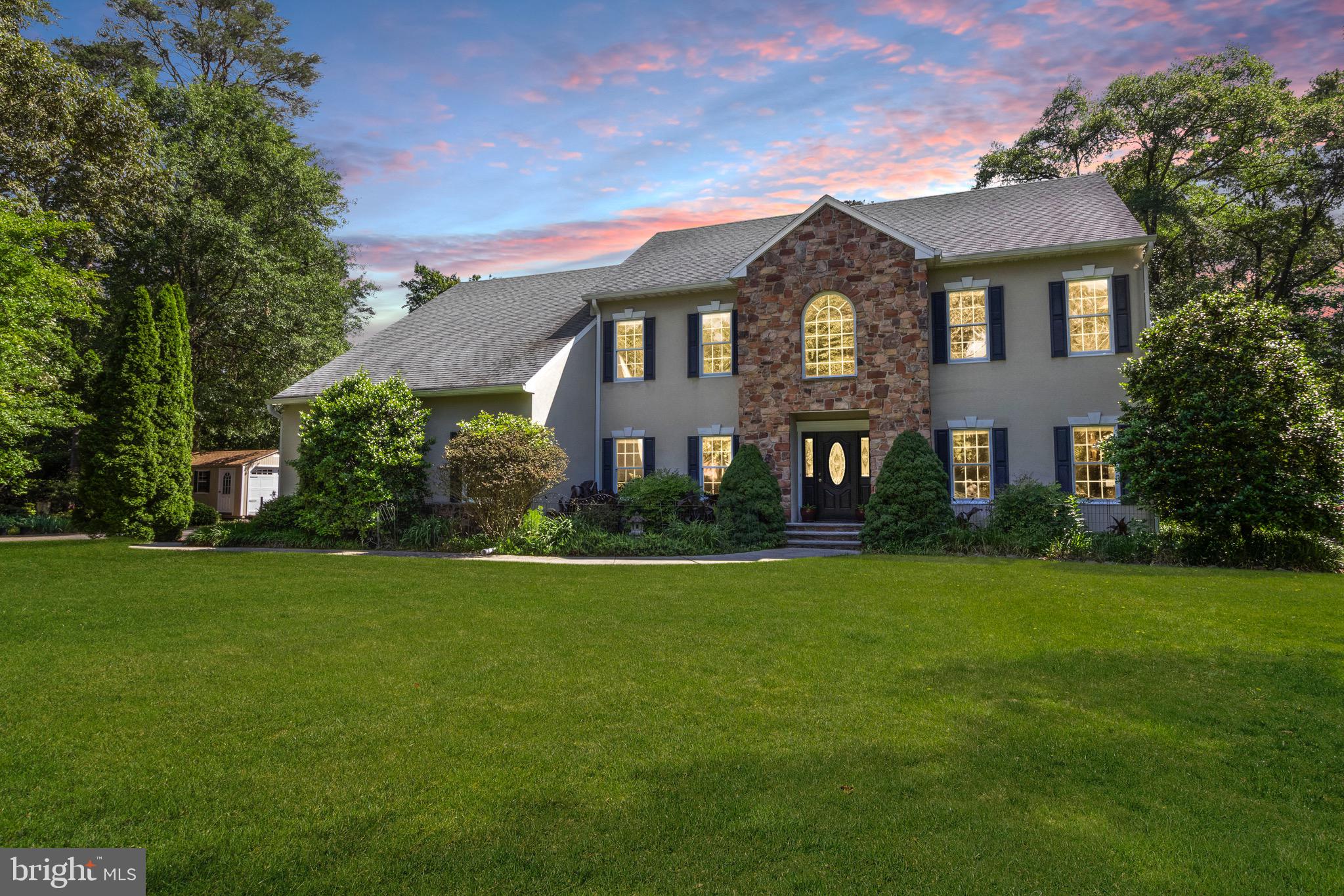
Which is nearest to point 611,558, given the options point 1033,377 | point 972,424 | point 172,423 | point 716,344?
point 716,344

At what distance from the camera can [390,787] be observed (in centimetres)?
336

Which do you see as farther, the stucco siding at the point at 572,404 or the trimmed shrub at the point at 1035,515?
the stucco siding at the point at 572,404

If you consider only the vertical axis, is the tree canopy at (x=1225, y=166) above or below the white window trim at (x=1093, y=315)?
above

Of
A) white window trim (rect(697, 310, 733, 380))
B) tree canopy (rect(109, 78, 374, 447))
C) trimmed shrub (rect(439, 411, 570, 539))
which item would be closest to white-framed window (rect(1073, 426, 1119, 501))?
white window trim (rect(697, 310, 733, 380))

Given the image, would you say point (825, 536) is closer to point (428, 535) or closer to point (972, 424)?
point (972, 424)

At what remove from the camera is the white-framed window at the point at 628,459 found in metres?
17.7

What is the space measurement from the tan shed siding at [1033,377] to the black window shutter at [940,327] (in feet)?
0.70

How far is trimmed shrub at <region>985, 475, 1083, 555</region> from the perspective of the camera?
41.4 ft

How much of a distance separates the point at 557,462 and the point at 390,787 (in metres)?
11.7

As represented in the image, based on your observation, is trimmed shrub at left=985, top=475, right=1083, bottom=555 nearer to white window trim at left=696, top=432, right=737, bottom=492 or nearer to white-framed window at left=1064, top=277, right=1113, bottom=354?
white-framed window at left=1064, top=277, right=1113, bottom=354

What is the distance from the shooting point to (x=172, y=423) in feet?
59.3

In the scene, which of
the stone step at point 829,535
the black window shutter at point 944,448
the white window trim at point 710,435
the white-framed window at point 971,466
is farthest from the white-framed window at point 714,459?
the white-framed window at point 971,466

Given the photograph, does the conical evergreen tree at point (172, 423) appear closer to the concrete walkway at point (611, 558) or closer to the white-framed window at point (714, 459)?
the concrete walkway at point (611, 558)

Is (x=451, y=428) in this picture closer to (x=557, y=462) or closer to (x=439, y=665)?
(x=557, y=462)
